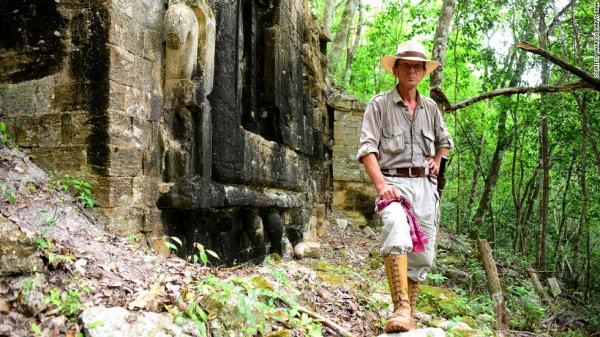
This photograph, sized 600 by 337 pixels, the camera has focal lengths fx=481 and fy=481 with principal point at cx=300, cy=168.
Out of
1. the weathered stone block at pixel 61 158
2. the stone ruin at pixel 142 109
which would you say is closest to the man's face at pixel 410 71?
the stone ruin at pixel 142 109

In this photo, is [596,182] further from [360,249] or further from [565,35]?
[360,249]

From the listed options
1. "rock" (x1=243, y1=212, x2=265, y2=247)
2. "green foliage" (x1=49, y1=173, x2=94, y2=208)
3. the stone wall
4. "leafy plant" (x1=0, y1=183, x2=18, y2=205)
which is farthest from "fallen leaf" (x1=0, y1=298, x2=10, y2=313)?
the stone wall

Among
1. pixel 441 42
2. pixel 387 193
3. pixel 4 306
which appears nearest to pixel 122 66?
pixel 4 306

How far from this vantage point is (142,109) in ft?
13.6

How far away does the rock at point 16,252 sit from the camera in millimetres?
2412

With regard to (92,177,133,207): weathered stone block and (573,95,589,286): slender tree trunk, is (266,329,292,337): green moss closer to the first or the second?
(92,177,133,207): weathered stone block

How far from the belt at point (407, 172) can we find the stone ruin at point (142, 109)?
1.86 m

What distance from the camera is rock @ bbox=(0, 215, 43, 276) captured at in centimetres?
241

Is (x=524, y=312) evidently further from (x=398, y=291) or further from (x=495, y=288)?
(x=398, y=291)

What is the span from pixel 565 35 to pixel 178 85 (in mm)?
10081

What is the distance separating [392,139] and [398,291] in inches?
44.4

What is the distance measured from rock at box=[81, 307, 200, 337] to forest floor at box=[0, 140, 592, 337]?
0.03 m

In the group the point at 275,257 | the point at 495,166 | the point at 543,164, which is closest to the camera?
the point at 275,257

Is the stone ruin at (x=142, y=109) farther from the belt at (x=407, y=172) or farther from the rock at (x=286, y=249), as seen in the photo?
the belt at (x=407, y=172)
